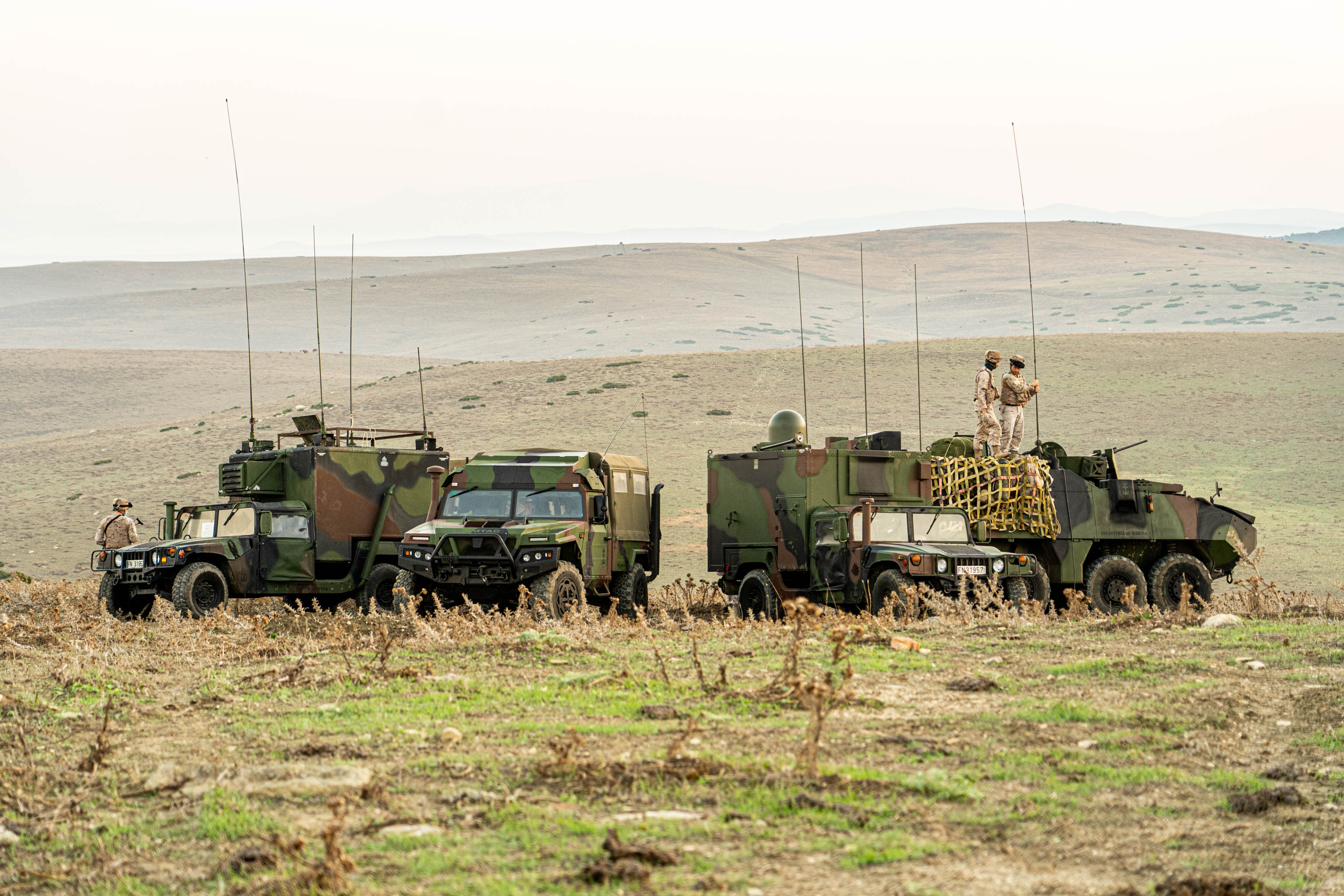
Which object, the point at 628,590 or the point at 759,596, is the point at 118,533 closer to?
the point at 628,590

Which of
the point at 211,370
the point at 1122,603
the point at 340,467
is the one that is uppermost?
the point at 211,370

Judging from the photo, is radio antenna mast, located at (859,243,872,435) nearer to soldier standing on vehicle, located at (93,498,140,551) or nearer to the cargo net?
the cargo net

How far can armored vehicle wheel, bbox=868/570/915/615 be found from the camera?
14484 millimetres

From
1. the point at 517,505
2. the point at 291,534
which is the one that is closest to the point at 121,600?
the point at 291,534

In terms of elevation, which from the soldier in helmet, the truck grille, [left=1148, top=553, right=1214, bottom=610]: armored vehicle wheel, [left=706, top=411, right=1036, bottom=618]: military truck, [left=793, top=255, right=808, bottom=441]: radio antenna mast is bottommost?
[left=1148, top=553, right=1214, bottom=610]: armored vehicle wheel

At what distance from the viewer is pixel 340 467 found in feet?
59.6

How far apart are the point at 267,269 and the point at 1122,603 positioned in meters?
152

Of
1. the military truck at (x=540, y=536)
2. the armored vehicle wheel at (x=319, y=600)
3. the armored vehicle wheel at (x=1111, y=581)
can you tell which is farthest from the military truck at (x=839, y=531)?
the armored vehicle wheel at (x=319, y=600)

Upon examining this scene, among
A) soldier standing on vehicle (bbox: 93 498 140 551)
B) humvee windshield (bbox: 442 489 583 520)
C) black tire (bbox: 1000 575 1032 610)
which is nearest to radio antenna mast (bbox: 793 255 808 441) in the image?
humvee windshield (bbox: 442 489 583 520)

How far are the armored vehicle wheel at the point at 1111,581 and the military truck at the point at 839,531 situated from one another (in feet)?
7.31

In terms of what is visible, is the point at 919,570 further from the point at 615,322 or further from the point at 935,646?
the point at 615,322

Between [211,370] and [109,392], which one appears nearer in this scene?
[109,392]

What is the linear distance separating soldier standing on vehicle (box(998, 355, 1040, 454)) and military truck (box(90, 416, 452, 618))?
7293mm

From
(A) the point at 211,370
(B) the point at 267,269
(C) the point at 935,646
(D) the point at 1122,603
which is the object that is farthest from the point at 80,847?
(B) the point at 267,269
